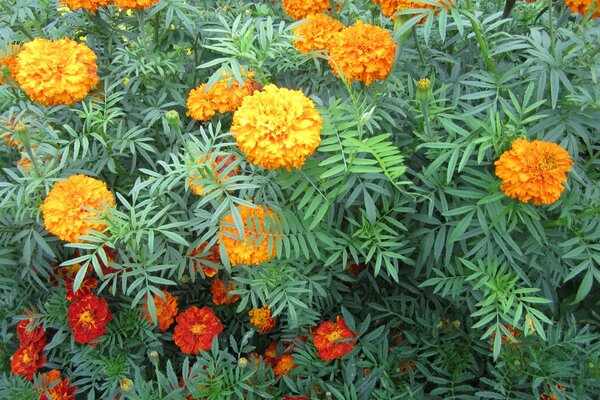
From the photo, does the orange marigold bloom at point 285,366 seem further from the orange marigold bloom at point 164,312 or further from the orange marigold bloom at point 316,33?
the orange marigold bloom at point 316,33

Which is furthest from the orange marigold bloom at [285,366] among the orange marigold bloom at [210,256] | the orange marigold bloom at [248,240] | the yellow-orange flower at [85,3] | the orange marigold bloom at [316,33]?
the yellow-orange flower at [85,3]

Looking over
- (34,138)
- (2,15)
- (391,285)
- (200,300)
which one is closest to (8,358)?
(200,300)

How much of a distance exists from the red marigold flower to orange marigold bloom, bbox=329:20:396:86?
1597mm

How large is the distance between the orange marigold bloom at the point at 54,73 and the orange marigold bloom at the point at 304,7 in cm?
75

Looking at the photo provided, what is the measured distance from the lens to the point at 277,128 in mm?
1479

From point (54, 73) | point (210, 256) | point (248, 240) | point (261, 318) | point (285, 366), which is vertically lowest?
point (285, 366)

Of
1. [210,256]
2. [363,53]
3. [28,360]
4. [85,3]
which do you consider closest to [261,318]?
[210,256]

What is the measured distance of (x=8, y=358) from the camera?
7.73 feet

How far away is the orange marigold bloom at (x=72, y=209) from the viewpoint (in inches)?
68.3

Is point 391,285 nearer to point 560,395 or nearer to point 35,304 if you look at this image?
point 560,395

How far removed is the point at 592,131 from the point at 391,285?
0.97 metres

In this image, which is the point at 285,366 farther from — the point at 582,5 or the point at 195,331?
the point at 582,5

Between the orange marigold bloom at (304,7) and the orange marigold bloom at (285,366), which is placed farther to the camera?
the orange marigold bloom at (285,366)

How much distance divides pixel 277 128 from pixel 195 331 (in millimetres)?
970
